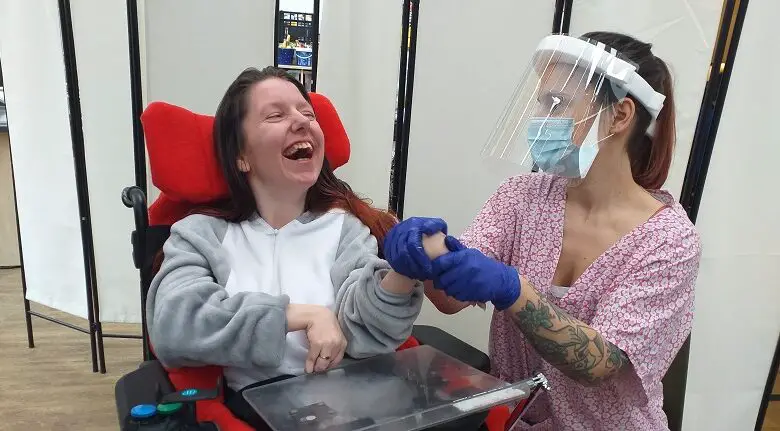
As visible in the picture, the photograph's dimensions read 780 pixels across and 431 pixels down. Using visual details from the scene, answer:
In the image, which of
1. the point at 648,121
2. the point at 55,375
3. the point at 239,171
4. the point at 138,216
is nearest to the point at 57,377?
the point at 55,375

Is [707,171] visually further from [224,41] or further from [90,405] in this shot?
[90,405]

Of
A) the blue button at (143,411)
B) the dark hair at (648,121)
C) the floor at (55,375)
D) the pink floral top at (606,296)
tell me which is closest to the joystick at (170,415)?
the blue button at (143,411)

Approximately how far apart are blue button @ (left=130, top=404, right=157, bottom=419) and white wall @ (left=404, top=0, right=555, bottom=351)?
1223 millimetres

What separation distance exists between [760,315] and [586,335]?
1189mm

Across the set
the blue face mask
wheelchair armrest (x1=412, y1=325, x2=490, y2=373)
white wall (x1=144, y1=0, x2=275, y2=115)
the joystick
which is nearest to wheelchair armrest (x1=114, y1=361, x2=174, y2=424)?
the joystick

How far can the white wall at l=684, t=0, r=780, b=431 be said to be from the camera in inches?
62.6

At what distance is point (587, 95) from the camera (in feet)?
3.31

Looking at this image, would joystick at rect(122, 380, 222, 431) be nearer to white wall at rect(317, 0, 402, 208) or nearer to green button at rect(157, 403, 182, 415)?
green button at rect(157, 403, 182, 415)

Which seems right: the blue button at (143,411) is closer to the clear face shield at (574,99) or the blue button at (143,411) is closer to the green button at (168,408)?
the green button at (168,408)

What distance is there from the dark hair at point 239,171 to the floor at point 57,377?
1.22 metres

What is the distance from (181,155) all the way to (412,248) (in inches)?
26.8

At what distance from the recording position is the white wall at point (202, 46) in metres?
1.93

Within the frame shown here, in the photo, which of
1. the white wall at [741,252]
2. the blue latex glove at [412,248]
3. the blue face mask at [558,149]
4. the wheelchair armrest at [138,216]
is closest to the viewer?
the blue latex glove at [412,248]

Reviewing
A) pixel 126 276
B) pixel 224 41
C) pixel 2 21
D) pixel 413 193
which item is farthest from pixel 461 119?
pixel 2 21
